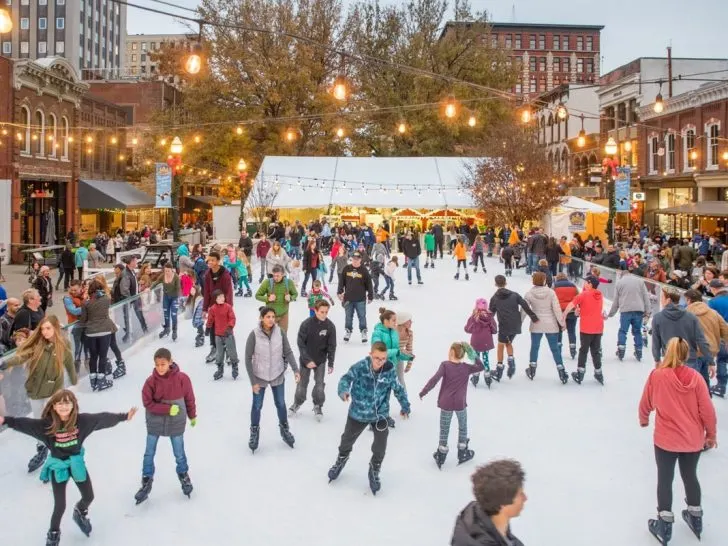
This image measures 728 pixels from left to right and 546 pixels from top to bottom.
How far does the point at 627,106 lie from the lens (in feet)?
Result: 131

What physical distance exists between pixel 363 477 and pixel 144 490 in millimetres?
1934

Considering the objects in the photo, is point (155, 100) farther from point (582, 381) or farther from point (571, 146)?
point (582, 381)

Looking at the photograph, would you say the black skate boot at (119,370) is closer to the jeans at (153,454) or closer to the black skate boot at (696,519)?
the jeans at (153,454)

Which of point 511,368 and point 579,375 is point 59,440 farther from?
point 579,375

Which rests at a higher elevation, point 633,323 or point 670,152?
point 670,152

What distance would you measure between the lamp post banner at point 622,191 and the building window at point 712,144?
1065 cm

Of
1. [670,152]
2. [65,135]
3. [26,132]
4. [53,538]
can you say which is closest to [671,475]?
[53,538]

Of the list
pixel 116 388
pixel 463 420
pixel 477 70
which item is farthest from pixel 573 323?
pixel 477 70

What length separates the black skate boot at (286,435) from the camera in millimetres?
7262

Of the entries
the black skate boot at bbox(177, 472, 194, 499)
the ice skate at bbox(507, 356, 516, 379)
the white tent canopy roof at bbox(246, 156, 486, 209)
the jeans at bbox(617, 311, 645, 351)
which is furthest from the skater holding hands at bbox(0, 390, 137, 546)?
the white tent canopy roof at bbox(246, 156, 486, 209)

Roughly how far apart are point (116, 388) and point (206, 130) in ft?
107

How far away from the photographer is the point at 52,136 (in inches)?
1252

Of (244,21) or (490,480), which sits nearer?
(490,480)

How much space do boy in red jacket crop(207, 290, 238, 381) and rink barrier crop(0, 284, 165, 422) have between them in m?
1.73
